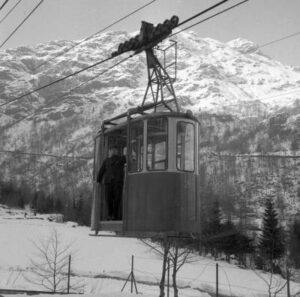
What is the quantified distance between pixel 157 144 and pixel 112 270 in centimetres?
4254

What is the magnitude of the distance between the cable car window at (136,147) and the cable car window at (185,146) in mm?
852

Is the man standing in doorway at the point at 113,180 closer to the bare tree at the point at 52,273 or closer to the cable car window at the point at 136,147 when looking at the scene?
the cable car window at the point at 136,147

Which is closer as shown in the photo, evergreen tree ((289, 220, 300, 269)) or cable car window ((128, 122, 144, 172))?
cable car window ((128, 122, 144, 172))

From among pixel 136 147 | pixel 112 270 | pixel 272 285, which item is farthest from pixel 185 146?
pixel 272 285

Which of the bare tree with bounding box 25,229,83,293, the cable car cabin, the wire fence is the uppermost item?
the cable car cabin

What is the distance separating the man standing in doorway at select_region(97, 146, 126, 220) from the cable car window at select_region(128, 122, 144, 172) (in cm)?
58

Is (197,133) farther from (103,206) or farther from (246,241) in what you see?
(246,241)

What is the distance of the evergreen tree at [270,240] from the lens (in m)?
66.7

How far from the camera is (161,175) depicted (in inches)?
394

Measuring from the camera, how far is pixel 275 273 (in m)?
62.1

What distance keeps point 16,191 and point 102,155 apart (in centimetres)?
14517

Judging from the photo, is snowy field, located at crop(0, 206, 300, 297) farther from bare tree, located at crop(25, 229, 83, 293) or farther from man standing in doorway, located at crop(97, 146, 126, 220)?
man standing in doorway, located at crop(97, 146, 126, 220)

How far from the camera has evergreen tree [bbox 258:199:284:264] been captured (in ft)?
219

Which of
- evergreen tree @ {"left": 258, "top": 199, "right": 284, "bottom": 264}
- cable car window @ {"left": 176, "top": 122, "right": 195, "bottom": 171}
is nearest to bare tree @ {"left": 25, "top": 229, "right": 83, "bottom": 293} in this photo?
cable car window @ {"left": 176, "top": 122, "right": 195, "bottom": 171}
